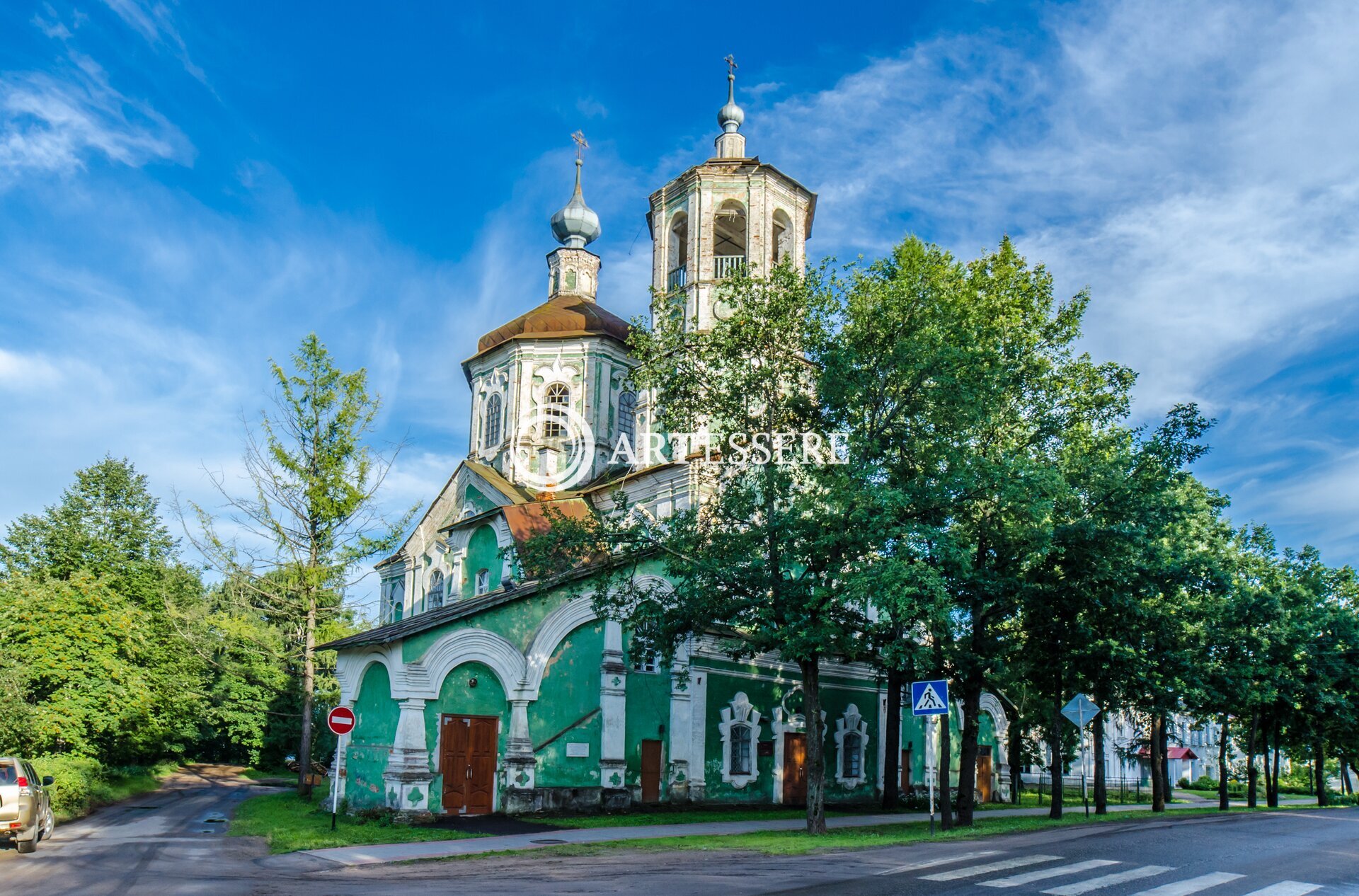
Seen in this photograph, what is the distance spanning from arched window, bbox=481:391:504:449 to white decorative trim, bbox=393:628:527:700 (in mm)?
15260

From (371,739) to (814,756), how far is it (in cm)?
971

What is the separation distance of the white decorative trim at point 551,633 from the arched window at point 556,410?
42.2 feet

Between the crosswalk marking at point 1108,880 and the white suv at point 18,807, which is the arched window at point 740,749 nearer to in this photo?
the crosswalk marking at point 1108,880

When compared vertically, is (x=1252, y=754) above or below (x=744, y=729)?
below

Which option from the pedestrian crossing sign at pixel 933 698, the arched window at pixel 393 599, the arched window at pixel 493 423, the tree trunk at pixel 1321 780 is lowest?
the tree trunk at pixel 1321 780

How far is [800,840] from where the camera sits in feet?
49.7

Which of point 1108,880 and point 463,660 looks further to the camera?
point 463,660

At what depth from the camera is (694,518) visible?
17672 mm

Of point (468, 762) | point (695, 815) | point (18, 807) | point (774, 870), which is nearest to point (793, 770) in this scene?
point (695, 815)

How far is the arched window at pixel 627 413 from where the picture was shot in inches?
1393

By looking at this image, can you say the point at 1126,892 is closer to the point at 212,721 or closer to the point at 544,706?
the point at 544,706

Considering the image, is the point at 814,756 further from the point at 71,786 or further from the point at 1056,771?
the point at 71,786

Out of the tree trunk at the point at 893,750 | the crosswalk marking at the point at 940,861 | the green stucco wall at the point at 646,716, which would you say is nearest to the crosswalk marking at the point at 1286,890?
the crosswalk marking at the point at 940,861

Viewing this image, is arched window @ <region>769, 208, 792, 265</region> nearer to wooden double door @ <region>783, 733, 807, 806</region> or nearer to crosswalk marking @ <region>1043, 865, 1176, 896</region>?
wooden double door @ <region>783, 733, 807, 806</region>
